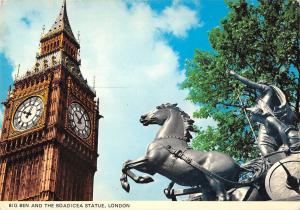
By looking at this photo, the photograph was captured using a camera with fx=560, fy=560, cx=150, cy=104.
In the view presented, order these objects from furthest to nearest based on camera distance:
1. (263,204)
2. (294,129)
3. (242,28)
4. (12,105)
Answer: (12,105) → (242,28) → (294,129) → (263,204)

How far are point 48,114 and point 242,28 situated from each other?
3884cm

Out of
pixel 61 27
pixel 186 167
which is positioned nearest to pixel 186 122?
pixel 186 167

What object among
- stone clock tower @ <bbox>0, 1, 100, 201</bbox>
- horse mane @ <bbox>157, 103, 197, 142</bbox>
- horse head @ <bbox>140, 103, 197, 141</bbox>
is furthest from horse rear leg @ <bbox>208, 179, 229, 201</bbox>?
stone clock tower @ <bbox>0, 1, 100, 201</bbox>

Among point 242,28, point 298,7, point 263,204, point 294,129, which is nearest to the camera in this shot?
point 263,204

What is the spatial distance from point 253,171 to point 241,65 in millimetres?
9744

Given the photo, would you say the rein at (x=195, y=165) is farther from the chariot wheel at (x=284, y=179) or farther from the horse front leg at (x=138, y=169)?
the horse front leg at (x=138, y=169)

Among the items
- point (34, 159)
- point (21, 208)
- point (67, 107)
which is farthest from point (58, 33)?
point (21, 208)

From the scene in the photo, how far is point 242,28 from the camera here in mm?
20094

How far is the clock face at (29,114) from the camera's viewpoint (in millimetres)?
55406

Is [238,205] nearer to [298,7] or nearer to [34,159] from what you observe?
[298,7]

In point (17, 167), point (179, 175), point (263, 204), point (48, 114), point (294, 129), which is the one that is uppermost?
point (48, 114)

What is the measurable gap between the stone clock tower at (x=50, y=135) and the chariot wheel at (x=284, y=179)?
44473 millimetres

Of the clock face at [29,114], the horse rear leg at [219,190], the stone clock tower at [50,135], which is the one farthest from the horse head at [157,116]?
the clock face at [29,114]

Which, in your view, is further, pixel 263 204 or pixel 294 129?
pixel 294 129
